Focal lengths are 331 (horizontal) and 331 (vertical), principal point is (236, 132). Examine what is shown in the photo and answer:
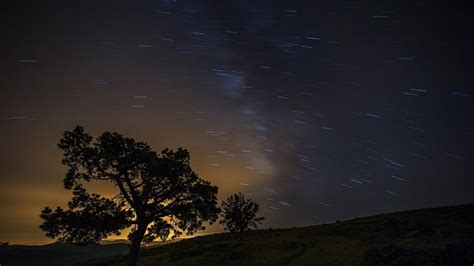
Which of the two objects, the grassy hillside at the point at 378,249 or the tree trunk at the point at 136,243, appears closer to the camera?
the grassy hillside at the point at 378,249

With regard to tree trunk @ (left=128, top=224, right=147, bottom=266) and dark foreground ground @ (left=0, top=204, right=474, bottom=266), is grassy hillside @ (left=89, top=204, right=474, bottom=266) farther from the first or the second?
tree trunk @ (left=128, top=224, right=147, bottom=266)

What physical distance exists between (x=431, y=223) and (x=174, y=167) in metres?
48.9

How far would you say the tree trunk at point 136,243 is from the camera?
95.1 feet

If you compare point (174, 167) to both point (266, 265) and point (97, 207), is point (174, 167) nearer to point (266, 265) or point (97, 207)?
point (97, 207)

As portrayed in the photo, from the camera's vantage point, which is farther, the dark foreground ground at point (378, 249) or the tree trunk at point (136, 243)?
the tree trunk at point (136, 243)

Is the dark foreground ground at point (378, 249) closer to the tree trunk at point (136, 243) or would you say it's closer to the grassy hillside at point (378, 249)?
the grassy hillside at point (378, 249)

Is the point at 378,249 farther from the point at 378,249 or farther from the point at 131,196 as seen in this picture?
the point at 131,196

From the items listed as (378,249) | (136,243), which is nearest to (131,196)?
(136,243)

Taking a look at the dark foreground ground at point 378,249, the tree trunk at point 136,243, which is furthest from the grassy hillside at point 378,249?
the tree trunk at point 136,243

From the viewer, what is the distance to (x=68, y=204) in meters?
28.0

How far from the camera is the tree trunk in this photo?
28973 millimetres

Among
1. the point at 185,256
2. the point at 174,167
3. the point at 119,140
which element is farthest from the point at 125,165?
the point at 185,256

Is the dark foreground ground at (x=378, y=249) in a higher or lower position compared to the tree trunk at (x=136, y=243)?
lower

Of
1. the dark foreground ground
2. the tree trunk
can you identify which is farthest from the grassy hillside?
the tree trunk
